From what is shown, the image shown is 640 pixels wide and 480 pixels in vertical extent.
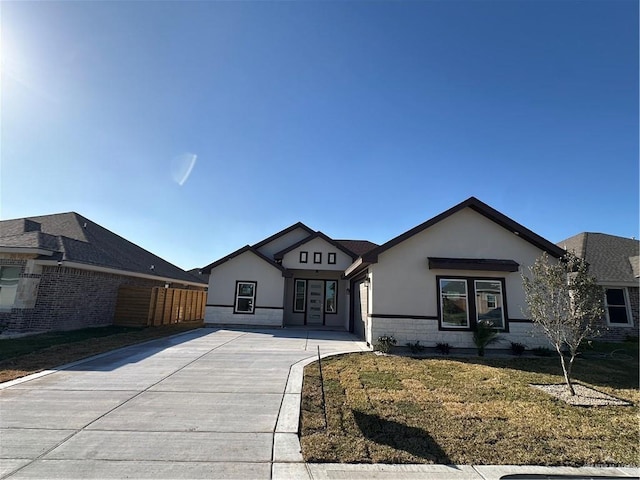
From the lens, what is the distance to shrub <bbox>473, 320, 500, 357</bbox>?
32.8ft

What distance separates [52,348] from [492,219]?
47.2 feet

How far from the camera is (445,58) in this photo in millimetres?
9617

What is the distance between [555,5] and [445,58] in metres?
2.81

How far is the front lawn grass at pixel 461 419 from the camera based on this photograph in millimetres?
3820

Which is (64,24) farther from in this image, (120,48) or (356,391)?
(356,391)

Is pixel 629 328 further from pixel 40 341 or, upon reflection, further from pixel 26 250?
pixel 26 250

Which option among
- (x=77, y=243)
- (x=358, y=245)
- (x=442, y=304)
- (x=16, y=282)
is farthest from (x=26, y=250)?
(x=358, y=245)

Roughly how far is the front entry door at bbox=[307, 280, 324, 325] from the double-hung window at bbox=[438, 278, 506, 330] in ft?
30.7

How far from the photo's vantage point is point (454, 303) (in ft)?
35.3

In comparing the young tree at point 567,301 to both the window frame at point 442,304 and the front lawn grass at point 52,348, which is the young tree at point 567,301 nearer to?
the window frame at point 442,304

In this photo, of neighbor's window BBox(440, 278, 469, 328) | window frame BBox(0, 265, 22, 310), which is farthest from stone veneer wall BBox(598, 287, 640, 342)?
window frame BBox(0, 265, 22, 310)

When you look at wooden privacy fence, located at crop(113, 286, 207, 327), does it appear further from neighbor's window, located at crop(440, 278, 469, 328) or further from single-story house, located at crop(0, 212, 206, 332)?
neighbor's window, located at crop(440, 278, 469, 328)

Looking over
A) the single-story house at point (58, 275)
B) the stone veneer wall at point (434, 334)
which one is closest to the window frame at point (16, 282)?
the single-story house at point (58, 275)

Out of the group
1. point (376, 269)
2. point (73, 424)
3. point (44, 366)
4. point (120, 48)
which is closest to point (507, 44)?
point (376, 269)
